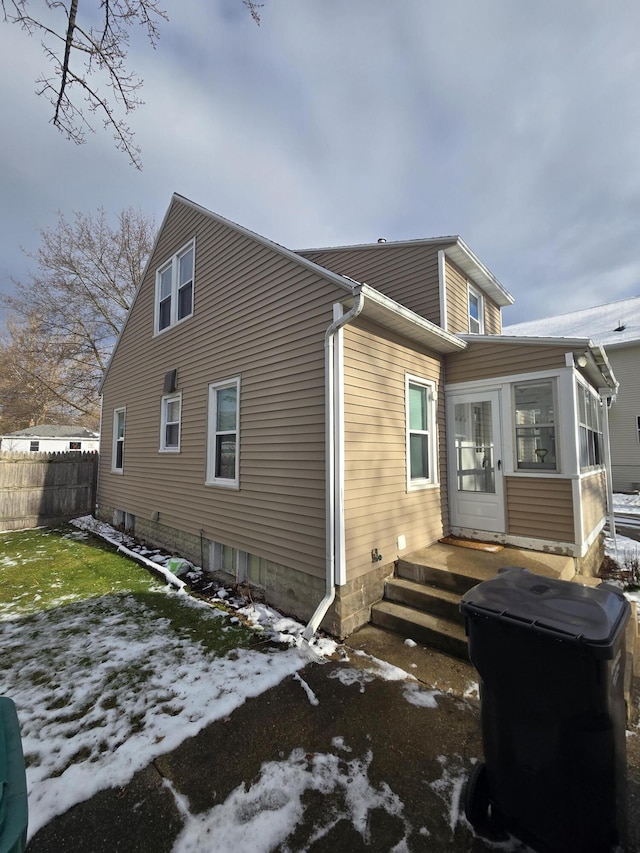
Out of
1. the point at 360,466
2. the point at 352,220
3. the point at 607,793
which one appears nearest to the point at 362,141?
the point at 352,220

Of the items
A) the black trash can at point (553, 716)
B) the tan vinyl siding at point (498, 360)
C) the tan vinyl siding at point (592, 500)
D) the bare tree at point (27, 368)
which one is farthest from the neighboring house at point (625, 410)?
the bare tree at point (27, 368)

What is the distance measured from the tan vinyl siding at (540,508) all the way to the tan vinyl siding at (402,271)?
120 inches

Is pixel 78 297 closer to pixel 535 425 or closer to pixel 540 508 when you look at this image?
pixel 535 425

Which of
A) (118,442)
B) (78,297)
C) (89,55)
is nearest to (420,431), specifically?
(89,55)

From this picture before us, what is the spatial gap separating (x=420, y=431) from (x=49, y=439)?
25.3 metres

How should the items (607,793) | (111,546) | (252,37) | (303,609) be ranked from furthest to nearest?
(111,546) → (303,609) → (252,37) → (607,793)

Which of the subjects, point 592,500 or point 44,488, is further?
point 44,488

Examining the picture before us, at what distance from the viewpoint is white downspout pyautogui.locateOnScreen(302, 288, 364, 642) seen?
12.6 feet

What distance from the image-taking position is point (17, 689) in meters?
3.10

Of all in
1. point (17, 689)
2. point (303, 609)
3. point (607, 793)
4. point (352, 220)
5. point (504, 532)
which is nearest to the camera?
point (607, 793)

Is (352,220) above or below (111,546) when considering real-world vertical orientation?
above

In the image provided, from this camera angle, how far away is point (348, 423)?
418cm

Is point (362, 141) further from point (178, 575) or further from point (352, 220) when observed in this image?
point (178, 575)

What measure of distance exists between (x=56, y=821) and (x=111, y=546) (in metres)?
6.44
